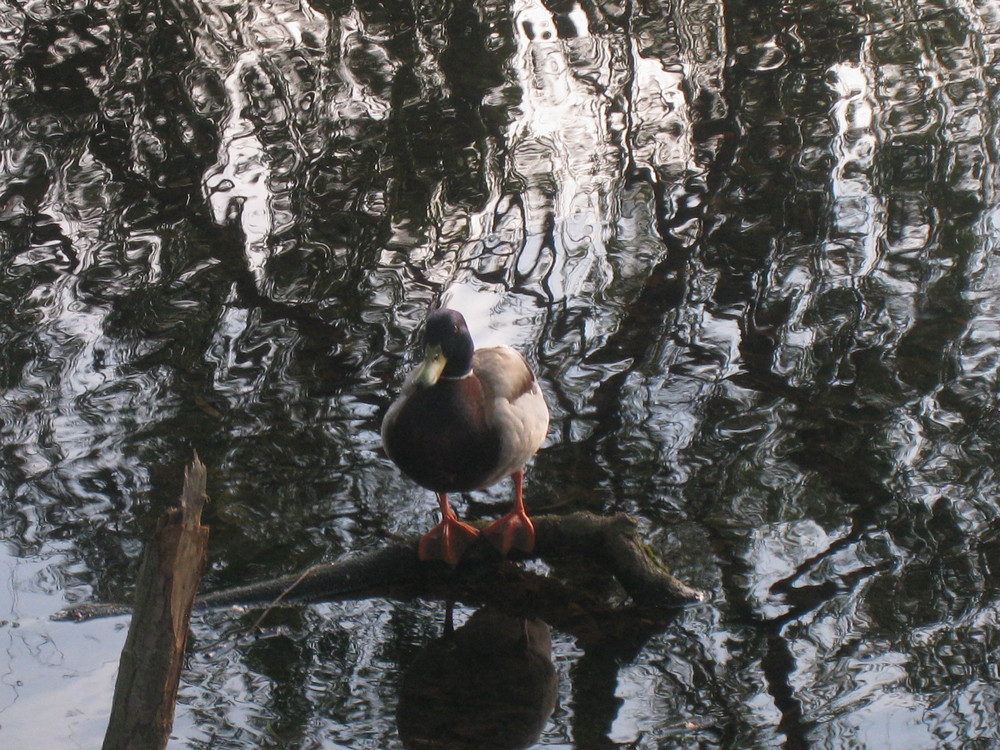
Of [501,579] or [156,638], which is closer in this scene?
[156,638]

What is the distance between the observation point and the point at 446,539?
4.50 metres

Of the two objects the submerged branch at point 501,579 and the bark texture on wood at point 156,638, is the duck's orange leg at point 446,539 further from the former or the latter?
the bark texture on wood at point 156,638

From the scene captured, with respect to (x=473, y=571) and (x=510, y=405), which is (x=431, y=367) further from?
(x=473, y=571)

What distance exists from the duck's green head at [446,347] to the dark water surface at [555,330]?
1030mm

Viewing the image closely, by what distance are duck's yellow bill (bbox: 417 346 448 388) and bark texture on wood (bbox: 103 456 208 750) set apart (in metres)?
1.62

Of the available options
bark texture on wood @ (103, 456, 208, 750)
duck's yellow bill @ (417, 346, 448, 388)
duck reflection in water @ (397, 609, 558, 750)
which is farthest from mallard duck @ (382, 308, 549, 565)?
bark texture on wood @ (103, 456, 208, 750)

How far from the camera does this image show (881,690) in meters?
4.05

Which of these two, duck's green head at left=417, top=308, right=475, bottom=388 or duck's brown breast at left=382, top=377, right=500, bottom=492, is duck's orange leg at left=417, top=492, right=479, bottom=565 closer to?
duck's brown breast at left=382, top=377, right=500, bottom=492


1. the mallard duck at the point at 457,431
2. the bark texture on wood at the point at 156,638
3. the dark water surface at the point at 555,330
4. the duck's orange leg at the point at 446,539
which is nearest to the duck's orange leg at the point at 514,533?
the mallard duck at the point at 457,431

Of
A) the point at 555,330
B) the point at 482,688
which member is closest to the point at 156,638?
the point at 482,688

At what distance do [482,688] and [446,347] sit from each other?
1.25 meters

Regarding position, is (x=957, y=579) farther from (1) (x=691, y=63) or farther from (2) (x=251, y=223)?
(1) (x=691, y=63)

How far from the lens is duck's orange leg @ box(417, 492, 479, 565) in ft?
14.7

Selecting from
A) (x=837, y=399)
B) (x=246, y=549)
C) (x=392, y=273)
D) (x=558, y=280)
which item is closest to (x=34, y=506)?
(x=246, y=549)
